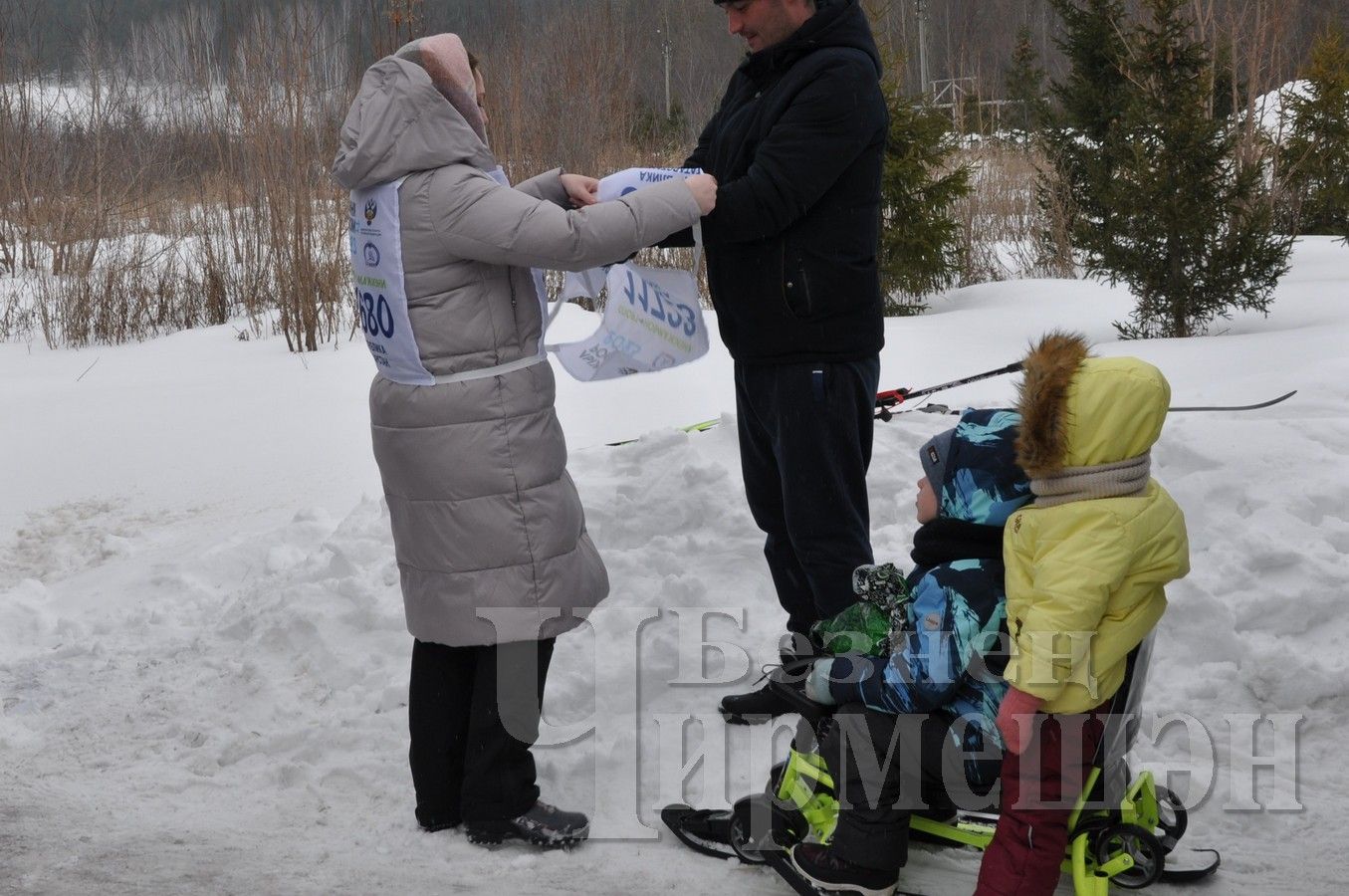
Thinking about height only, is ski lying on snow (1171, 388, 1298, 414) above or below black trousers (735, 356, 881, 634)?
below

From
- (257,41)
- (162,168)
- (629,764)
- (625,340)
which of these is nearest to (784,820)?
(629,764)

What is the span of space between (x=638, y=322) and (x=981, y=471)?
101 cm

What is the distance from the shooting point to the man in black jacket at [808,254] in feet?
9.66

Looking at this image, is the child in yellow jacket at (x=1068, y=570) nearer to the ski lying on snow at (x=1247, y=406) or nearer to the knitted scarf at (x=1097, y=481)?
the knitted scarf at (x=1097, y=481)

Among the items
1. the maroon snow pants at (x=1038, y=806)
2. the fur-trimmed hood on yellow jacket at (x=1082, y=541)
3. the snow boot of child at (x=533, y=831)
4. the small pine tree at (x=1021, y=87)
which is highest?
the small pine tree at (x=1021, y=87)

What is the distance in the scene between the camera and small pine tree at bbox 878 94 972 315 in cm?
1038

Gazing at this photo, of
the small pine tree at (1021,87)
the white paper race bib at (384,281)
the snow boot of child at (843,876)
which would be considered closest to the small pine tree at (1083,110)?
the small pine tree at (1021,87)

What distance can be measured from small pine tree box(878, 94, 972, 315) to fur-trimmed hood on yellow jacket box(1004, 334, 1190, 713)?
26.8 ft

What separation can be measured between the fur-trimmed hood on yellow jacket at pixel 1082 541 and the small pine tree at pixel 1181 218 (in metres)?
7.12

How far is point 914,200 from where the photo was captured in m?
10.7

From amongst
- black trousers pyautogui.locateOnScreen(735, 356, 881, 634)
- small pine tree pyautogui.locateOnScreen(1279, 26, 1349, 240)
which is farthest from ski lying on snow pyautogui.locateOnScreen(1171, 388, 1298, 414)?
small pine tree pyautogui.locateOnScreen(1279, 26, 1349, 240)

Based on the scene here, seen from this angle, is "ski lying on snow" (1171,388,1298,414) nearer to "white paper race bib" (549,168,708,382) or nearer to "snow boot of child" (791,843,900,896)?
"white paper race bib" (549,168,708,382)

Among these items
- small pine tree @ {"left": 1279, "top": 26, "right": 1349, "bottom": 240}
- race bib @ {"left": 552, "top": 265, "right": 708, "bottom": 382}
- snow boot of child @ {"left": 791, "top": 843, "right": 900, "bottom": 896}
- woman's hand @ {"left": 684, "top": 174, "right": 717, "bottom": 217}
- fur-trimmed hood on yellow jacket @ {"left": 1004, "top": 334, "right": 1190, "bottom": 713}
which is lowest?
snow boot of child @ {"left": 791, "top": 843, "right": 900, "bottom": 896}

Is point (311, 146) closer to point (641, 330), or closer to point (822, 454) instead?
point (641, 330)
